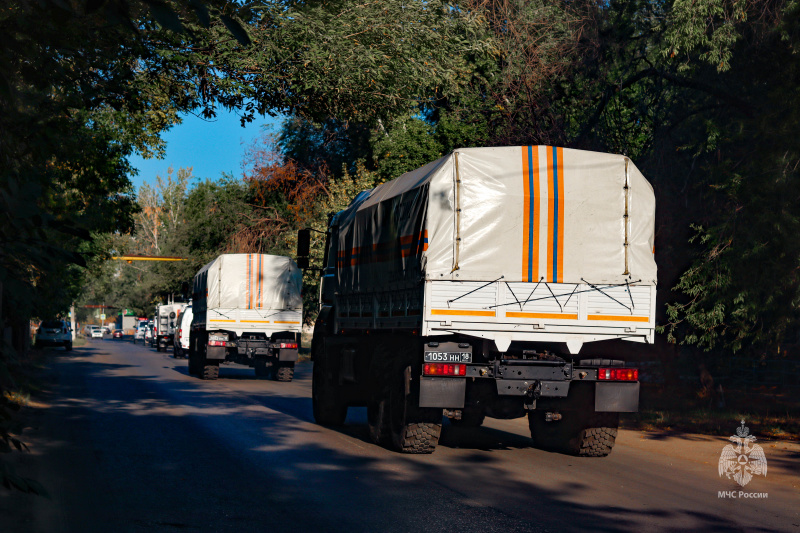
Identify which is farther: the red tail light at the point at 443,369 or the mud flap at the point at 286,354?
the mud flap at the point at 286,354

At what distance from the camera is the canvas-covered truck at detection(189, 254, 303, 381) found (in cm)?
2522

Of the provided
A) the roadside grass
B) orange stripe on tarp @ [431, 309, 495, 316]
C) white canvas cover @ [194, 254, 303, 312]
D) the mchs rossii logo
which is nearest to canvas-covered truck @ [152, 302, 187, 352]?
white canvas cover @ [194, 254, 303, 312]

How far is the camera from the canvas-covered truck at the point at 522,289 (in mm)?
10023

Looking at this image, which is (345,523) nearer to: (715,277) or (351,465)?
(351,465)

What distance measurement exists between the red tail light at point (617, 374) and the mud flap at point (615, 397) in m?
0.07

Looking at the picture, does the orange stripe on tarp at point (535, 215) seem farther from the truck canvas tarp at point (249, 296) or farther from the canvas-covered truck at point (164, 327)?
the canvas-covered truck at point (164, 327)

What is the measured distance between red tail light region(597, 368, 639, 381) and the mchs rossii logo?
141 cm

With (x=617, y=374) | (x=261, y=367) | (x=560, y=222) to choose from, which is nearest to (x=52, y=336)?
(x=261, y=367)

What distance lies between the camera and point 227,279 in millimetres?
25375

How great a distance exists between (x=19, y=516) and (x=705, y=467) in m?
7.27

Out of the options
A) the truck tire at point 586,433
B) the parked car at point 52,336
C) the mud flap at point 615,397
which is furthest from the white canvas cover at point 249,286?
the parked car at point 52,336

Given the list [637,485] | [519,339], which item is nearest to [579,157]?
[519,339]

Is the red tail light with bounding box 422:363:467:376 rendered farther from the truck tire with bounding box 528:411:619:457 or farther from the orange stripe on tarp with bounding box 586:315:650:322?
the truck tire with bounding box 528:411:619:457

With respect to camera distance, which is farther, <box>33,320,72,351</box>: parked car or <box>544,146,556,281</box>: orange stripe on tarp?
<box>33,320,72,351</box>: parked car
